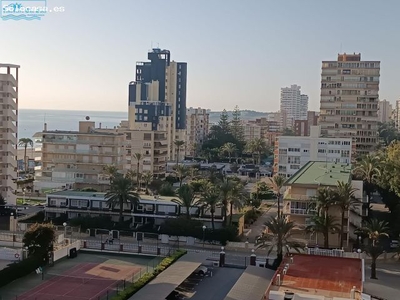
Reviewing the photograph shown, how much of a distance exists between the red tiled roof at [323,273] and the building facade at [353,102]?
220 feet

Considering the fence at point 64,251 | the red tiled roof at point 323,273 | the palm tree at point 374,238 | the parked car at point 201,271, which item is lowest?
the parked car at point 201,271

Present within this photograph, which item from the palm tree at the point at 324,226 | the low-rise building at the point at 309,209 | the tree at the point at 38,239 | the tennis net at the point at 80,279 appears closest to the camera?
the tennis net at the point at 80,279

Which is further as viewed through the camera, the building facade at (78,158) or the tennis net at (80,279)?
the building facade at (78,158)

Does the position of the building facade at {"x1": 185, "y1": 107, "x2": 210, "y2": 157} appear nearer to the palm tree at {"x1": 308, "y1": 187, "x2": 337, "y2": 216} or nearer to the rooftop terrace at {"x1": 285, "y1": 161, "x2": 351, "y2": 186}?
the rooftop terrace at {"x1": 285, "y1": 161, "x2": 351, "y2": 186}

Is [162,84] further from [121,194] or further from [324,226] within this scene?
[324,226]

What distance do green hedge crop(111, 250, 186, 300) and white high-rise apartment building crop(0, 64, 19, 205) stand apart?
94.1 ft

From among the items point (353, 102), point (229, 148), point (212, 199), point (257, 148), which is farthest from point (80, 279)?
point (257, 148)

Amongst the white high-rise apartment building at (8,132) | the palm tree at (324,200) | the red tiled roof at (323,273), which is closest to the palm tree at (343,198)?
the palm tree at (324,200)

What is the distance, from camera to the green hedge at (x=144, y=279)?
88.7 ft

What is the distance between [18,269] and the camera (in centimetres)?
3269

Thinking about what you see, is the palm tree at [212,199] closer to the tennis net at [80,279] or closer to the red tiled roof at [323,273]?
the red tiled roof at [323,273]

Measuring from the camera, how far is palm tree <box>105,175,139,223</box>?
47688mm

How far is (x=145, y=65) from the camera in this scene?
125 meters

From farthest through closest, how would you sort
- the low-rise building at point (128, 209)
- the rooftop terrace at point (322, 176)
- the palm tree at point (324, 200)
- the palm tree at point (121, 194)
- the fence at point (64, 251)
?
the low-rise building at point (128, 209)
the palm tree at point (121, 194)
the rooftop terrace at point (322, 176)
the palm tree at point (324, 200)
the fence at point (64, 251)
